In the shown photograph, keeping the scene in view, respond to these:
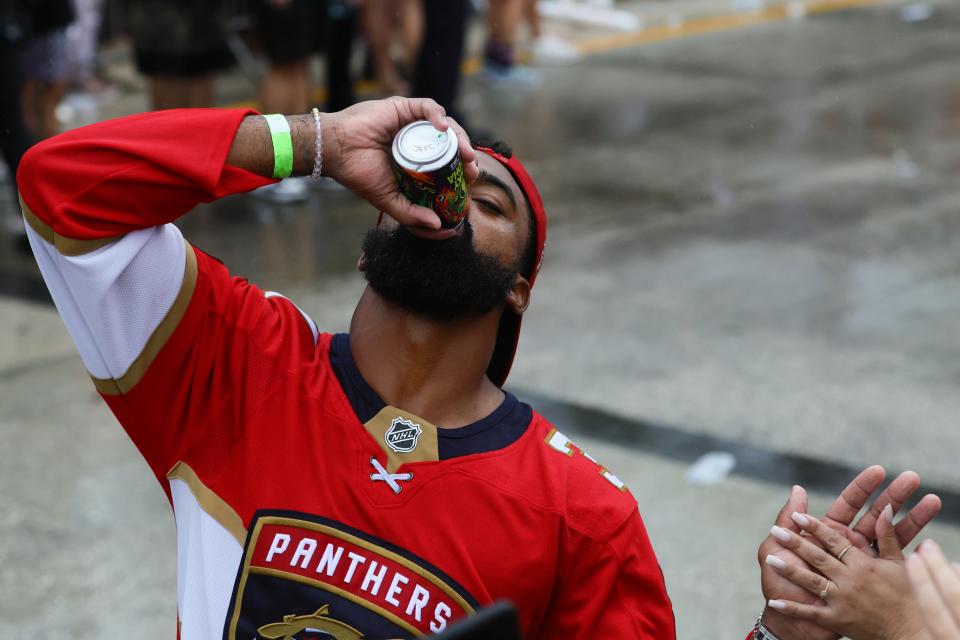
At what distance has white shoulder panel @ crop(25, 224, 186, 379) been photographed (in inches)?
81.7

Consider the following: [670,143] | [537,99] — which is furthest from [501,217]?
[537,99]

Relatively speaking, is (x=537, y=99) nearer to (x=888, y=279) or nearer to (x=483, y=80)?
(x=483, y=80)

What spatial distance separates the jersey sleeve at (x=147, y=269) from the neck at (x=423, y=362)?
0.16 meters

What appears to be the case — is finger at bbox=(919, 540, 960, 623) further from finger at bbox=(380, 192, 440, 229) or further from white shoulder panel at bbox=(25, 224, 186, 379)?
white shoulder panel at bbox=(25, 224, 186, 379)

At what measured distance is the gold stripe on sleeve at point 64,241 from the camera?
205 centimetres

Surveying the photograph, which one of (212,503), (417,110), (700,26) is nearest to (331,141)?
(417,110)

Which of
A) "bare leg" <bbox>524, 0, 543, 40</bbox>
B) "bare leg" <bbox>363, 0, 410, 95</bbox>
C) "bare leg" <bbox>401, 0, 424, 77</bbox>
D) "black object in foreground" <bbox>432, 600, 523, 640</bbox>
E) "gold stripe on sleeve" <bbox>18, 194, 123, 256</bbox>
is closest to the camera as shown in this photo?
"black object in foreground" <bbox>432, 600, 523, 640</bbox>

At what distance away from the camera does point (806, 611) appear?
214 cm

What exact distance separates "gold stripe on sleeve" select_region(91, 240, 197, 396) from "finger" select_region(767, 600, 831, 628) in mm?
1144

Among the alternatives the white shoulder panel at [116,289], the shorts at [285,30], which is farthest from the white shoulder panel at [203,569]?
the shorts at [285,30]

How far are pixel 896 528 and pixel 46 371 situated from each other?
3824 millimetres

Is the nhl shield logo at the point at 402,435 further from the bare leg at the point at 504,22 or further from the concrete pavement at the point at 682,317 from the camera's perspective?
the bare leg at the point at 504,22

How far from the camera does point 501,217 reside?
2.43m

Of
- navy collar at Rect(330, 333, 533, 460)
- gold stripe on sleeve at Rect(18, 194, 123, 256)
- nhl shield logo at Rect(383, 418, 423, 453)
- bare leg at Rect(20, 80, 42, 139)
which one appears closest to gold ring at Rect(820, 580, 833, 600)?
navy collar at Rect(330, 333, 533, 460)
